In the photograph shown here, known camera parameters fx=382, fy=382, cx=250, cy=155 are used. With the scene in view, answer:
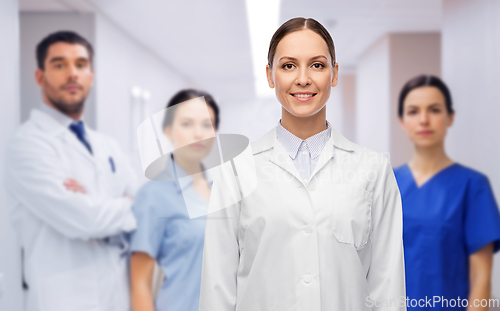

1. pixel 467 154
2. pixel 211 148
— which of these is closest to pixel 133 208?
pixel 211 148

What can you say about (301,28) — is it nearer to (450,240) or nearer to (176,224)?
(176,224)

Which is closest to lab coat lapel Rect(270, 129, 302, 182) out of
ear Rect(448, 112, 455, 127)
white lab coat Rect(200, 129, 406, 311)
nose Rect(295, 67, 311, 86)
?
white lab coat Rect(200, 129, 406, 311)

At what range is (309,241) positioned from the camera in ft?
2.57

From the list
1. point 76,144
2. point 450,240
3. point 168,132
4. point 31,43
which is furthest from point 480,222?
point 31,43

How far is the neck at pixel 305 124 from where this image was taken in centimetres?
84

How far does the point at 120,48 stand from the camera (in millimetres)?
2221

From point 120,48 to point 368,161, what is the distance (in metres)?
1.83

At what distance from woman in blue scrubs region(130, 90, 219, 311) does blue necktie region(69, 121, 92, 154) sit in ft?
1.37

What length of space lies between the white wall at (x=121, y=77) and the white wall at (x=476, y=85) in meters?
1.40

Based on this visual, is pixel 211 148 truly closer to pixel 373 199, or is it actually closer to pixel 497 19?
pixel 373 199

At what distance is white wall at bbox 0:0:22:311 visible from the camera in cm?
156

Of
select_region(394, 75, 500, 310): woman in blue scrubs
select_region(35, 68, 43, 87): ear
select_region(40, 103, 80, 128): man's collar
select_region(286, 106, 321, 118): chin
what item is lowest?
select_region(394, 75, 500, 310): woman in blue scrubs

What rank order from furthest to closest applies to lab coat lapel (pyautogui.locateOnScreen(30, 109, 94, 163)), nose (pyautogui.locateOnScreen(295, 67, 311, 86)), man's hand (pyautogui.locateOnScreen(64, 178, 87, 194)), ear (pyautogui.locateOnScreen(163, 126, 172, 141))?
lab coat lapel (pyautogui.locateOnScreen(30, 109, 94, 163)) < man's hand (pyautogui.locateOnScreen(64, 178, 87, 194)) < ear (pyautogui.locateOnScreen(163, 126, 172, 141)) < nose (pyautogui.locateOnScreen(295, 67, 311, 86))

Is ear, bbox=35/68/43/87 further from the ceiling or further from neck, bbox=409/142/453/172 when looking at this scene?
neck, bbox=409/142/453/172
